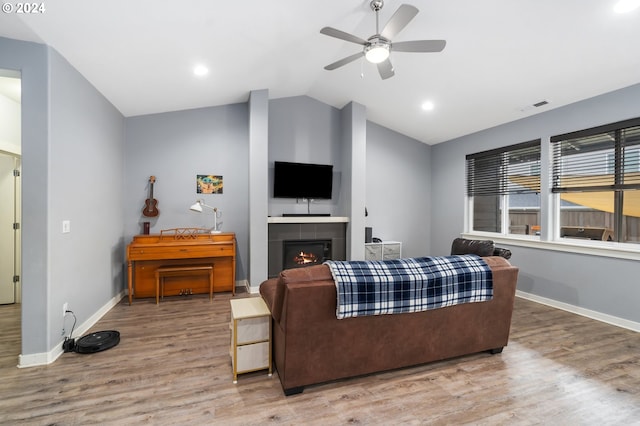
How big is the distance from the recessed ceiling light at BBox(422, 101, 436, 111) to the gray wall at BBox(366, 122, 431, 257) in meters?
1.19

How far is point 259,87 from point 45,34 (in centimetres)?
242

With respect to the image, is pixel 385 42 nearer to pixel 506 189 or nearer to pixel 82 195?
pixel 82 195

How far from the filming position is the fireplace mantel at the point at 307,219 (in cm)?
463

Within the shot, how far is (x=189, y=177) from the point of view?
457 centimetres

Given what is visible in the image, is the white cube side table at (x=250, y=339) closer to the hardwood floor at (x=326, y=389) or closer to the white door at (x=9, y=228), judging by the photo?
the hardwood floor at (x=326, y=389)

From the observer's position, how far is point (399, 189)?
587cm

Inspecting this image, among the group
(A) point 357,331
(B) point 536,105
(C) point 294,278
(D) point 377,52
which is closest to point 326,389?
(A) point 357,331

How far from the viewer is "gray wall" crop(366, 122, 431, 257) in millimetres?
5688

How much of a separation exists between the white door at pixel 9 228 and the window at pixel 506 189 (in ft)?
21.7

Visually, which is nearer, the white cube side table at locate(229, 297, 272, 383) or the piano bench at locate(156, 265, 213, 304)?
the white cube side table at locate(229, 297, 272, 383)

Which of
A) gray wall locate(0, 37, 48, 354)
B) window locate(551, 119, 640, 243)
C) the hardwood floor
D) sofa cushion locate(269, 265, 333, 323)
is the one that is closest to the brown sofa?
sofa cushion locate(269, 265, 333, 323)

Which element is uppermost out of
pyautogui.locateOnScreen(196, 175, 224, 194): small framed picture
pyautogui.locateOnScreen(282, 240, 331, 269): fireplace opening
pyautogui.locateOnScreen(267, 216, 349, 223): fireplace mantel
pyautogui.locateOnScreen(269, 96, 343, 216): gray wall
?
pyautogui.locateOnScreen(269, 96, 343, 216): gray wall

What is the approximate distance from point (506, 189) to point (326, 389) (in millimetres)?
4254

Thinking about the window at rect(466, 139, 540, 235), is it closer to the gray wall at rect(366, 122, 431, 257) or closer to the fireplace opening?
the gray wall at rect(366, 122, 431, 257)
